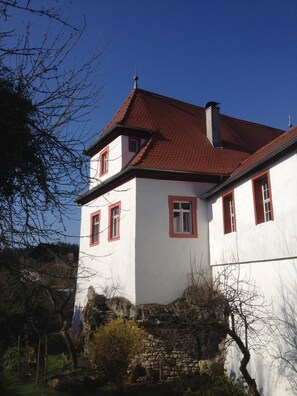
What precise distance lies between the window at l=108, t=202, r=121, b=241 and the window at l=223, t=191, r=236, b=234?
3.94 metres

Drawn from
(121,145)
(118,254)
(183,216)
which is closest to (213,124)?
(121,145)

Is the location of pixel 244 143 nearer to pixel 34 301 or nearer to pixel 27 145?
pixel 34 301

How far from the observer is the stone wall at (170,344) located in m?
11.2

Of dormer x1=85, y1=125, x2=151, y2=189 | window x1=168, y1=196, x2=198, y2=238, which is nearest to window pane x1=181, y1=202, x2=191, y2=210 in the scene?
window x1=168, y1=196, x2=198, y2=238

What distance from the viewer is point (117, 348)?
1014 centimetres

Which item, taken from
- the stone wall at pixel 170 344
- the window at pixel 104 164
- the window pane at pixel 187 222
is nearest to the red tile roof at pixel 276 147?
the window pane at pixel 187 222

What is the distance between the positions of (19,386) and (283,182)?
10.1m

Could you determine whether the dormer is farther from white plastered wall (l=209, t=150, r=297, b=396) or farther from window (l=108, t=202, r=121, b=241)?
white plastered wall (l=209, t=150, r=297, b=396)

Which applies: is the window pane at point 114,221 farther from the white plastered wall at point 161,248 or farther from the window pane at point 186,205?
the window pane at point 186,205

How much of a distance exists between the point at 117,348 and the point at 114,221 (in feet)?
17.3

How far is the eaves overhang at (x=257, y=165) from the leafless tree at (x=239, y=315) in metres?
2.58

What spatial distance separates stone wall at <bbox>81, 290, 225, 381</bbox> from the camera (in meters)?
11.2

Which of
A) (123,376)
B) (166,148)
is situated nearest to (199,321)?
(123,376)

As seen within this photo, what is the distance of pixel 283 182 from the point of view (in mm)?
9039
